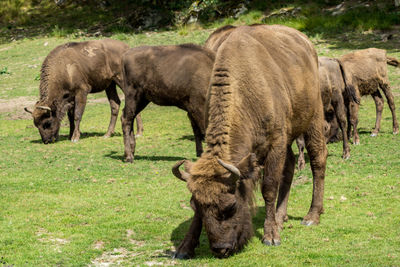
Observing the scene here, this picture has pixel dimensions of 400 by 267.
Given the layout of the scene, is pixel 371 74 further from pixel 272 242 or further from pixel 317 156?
pixel 272 242

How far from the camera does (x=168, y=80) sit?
12617mm

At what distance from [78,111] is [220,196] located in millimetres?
10787

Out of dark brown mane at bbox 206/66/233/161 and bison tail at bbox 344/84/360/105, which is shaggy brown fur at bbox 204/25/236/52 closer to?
bison tail at bbox 344/84/360/105

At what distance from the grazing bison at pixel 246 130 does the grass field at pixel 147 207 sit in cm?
40

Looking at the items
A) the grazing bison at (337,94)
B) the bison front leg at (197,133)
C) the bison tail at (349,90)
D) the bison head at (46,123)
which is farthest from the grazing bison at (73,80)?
the bison tail at (349,90)

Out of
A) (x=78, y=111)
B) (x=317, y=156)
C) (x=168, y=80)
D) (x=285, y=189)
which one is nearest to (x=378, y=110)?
(x=168, y=80)

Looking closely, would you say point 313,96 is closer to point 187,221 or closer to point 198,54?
point 187,221

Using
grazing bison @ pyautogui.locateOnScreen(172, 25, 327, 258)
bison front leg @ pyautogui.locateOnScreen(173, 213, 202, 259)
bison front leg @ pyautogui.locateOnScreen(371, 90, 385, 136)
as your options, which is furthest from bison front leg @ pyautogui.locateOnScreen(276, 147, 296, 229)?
bison front leg @ pyautogui.locateOnScreen(371, 90, 385, 136)

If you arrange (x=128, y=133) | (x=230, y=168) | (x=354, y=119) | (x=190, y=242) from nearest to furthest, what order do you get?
(x=230, y=168) → (x=190, y=242) → (x=128, y=133) → (x=354, y=119)

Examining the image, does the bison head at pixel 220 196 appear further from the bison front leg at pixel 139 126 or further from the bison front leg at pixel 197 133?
the bison front leg at pixel 139 126

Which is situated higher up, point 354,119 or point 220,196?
point 220,196

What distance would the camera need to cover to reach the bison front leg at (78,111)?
1598 cm

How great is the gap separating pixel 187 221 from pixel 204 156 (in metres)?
2.20

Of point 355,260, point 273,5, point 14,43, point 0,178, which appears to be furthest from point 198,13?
point 355,260
